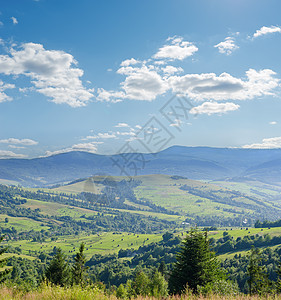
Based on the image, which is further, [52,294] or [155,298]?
[155,298]

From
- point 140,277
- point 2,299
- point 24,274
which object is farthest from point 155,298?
point 24,274

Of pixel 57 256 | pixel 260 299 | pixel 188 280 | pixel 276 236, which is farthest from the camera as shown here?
pixel 276 236

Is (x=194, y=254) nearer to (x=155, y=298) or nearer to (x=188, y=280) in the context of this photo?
(x=188, y=280)

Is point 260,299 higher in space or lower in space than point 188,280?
higher

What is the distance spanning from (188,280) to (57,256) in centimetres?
3248

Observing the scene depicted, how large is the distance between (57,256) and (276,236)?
179205mm

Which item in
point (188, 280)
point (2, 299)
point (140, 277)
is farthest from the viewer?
point (140, 277)

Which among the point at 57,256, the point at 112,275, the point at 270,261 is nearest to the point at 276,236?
the point at 270,261

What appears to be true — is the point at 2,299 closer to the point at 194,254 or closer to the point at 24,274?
the point at 194,254

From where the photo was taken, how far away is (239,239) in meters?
198

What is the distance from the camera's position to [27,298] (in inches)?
360

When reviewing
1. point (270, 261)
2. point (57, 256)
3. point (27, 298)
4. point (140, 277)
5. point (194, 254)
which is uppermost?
point (27, 298)

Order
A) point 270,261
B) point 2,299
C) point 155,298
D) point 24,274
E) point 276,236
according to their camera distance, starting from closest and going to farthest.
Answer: point 2,299 < point 155,298 < point 270,261 < point 24,274 < point 276,236

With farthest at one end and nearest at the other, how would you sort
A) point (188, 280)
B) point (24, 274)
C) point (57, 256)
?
point (24, 274)
point (57, 256)
point (188, 280)
